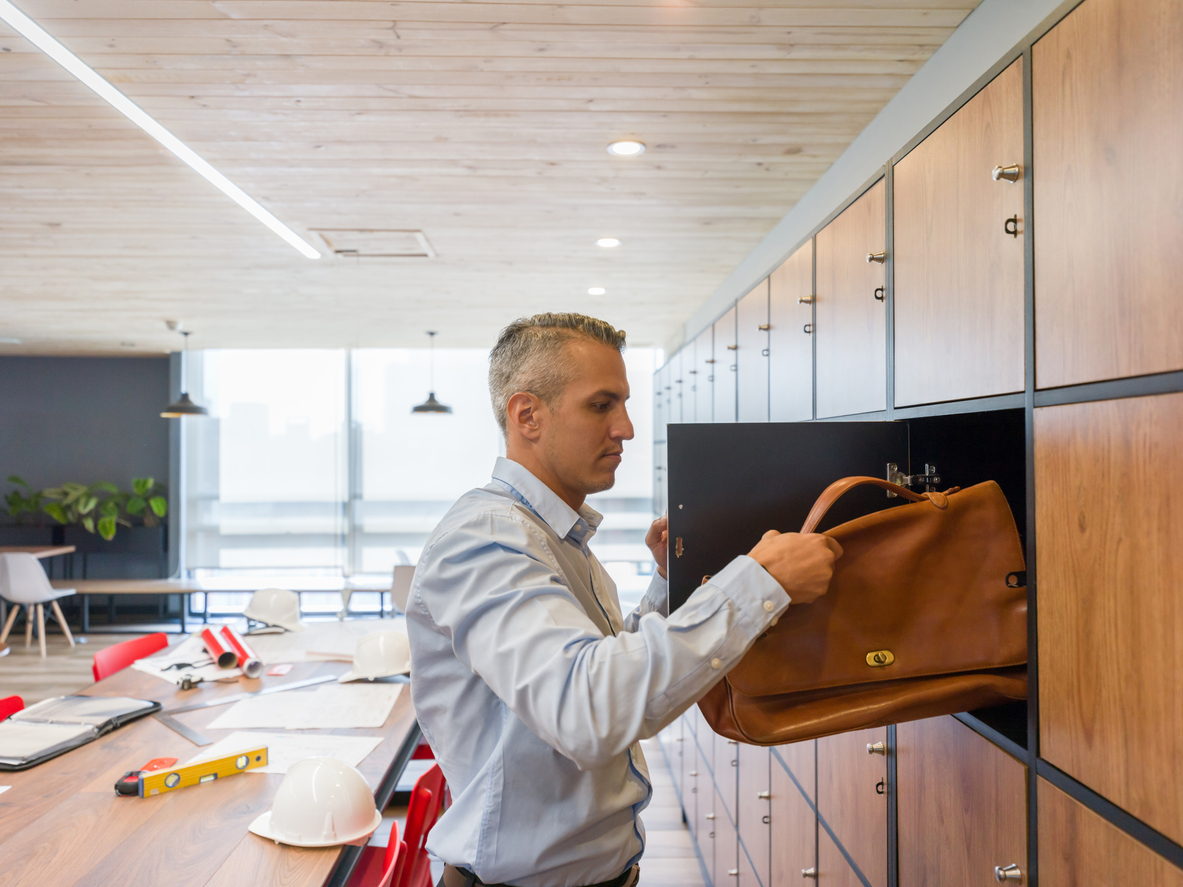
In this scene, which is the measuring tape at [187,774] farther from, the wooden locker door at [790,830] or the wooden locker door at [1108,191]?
the wooden locker door at [1108,191]

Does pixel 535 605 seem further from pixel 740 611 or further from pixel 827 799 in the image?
pixel 827 799

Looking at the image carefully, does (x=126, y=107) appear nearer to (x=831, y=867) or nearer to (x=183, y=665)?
(x=183, y=665)

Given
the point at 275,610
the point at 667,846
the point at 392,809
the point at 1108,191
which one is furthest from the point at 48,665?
the point at 1108,191

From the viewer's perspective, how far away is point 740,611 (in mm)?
889

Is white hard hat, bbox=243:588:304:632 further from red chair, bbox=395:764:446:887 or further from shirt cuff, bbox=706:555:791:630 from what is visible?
shirt cuff, bbox=706:555:791:630

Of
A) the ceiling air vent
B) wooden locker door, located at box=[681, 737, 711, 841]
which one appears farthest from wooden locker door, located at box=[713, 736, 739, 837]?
the ceiling air vent

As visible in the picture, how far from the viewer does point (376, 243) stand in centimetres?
397

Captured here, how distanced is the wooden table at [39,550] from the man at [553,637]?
7.11 m

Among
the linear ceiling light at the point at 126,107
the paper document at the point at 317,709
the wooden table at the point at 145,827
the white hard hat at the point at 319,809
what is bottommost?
the paper document at the point at 317,709

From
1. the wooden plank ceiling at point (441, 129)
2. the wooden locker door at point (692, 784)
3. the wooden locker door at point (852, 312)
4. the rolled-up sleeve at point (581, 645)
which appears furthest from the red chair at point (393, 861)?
the wooden plank ceiling at point (441, 129)

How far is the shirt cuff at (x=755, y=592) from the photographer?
0.89 m

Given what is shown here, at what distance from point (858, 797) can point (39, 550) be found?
7685 mm

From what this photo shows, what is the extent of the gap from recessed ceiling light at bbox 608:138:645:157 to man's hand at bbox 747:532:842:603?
2.07 metres

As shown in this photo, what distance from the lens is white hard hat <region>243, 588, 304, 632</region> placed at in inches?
143
